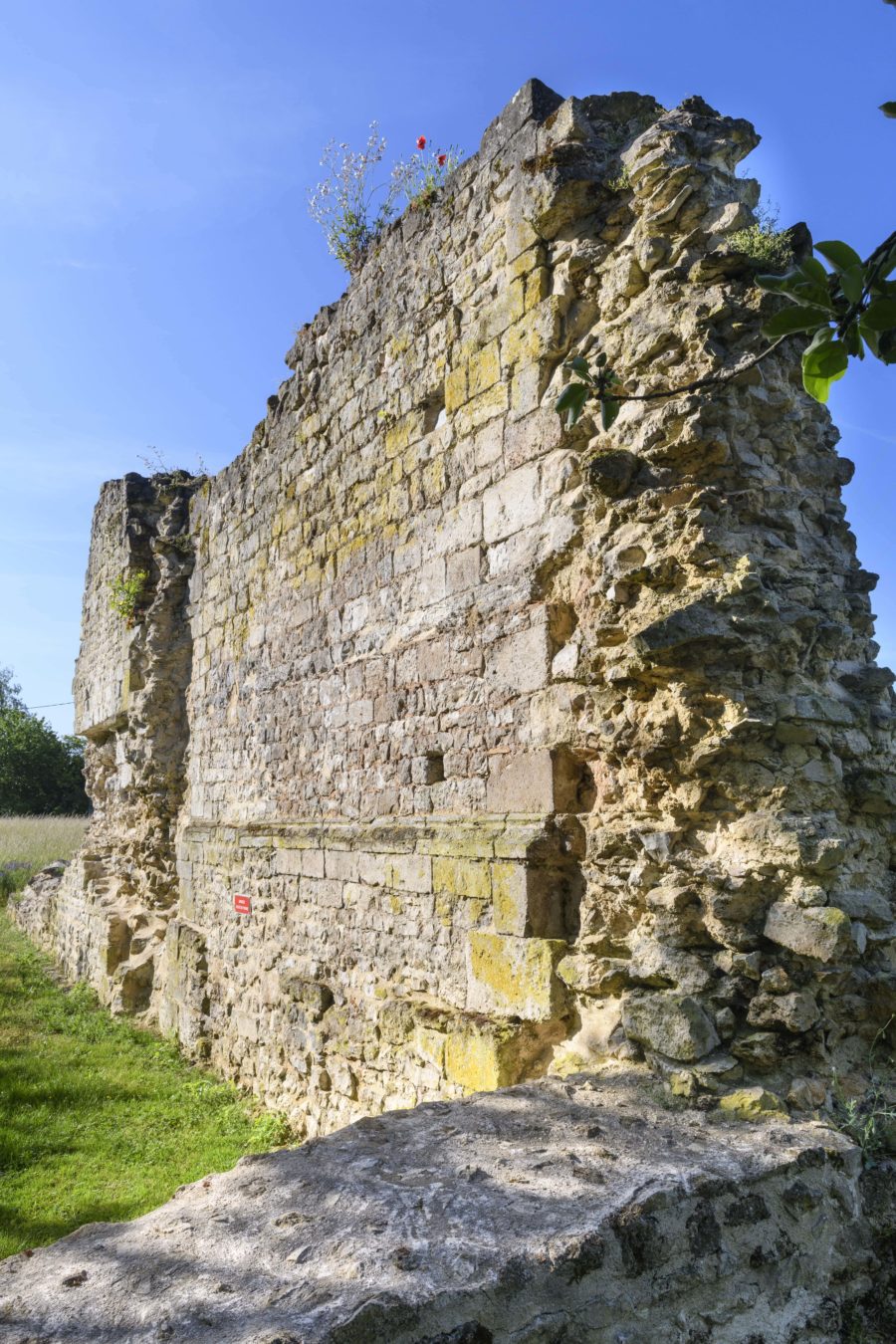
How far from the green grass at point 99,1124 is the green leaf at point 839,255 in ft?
15.7

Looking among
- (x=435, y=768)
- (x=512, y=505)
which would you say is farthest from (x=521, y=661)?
(x=435, y=768)

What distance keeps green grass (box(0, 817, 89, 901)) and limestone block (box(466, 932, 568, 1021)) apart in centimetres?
1283

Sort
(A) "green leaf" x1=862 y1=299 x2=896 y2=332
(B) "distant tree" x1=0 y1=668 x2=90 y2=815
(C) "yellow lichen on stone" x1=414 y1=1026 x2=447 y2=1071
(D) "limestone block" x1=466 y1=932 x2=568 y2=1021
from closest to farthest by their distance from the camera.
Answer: (A) "green leaf" x1=862 y1=299 x2=896 y2=332, (D) "limestone block" x1=466 y1=932 x2=568 y2=1021, (C) "yellow lichen on stone" x1=414 y1=1026 x2=447 y2=1071, (B) "distant tree" x1=0 y1=668 x2=90 y2=815

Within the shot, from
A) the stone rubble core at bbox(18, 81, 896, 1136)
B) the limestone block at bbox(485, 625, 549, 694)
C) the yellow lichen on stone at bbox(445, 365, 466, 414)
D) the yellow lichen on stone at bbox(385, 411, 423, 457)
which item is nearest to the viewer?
the stone rubble core at bbox(18, 81, 896, 1136)

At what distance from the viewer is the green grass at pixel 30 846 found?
50.6 feet

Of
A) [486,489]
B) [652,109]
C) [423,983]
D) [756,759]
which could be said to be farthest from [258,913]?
[652,109]

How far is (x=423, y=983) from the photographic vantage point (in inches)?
171

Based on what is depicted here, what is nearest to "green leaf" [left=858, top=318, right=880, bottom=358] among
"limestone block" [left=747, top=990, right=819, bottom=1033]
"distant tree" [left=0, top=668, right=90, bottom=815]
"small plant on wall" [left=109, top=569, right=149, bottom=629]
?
"limestone block" [left=747, top=990, right=819, bottom=1033]

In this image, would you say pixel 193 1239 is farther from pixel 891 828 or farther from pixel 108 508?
pixel 108 508

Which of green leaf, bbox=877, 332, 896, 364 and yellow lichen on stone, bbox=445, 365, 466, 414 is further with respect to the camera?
yellow lichen on stone, bbox=445, 365, 466, 414

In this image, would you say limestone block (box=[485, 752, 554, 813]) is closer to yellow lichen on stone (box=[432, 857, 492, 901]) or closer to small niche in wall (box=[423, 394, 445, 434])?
yellow lichen on stone (box=[432, 857, 492, 901])

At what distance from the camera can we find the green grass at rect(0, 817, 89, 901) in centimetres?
1543

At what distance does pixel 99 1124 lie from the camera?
18.7 feet

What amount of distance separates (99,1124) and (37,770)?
94.5 ft
